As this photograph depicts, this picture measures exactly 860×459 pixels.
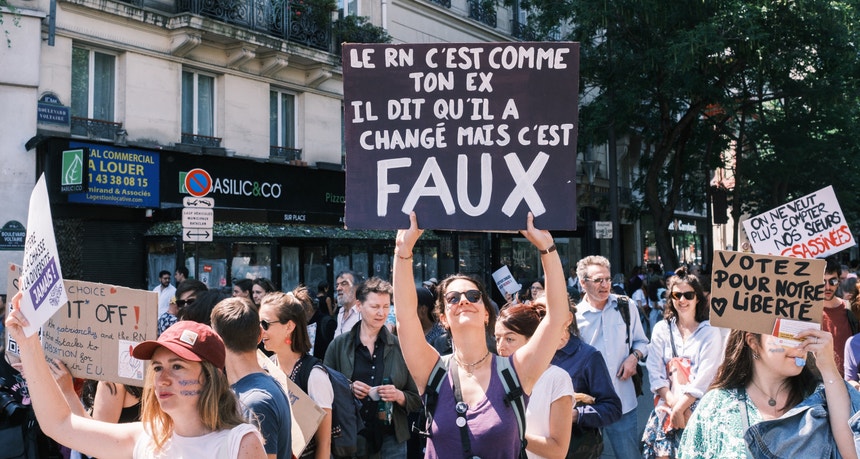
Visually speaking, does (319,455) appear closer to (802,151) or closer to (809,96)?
(809,96)

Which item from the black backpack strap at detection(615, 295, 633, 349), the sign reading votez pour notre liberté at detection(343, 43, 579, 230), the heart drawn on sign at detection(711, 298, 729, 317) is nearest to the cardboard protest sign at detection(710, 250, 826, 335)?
the heart drawn on sign at detection(711, 298, 729, 317)

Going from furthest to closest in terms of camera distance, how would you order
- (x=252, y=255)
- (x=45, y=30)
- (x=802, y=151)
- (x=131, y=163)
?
(x=802, y=151), (x=252, y=255), (x=131, y=163), (x=45, y=30)

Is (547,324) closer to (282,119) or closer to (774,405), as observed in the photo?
(774,405)

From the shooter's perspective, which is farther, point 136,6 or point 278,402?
point 136,6

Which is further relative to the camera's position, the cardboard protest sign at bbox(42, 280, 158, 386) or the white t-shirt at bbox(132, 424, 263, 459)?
the cardboard protest sign at bbox(42, 280, 158, 386)

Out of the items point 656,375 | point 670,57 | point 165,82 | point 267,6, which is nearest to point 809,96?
point 670,57

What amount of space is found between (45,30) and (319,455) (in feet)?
42.2

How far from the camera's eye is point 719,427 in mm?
3145

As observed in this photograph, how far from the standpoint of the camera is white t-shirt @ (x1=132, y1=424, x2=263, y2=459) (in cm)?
277

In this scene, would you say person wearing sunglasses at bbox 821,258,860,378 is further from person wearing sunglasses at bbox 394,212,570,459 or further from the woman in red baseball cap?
the woman in red baseball cap

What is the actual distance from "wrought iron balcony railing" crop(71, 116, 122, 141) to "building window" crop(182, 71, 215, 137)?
176 centimetres

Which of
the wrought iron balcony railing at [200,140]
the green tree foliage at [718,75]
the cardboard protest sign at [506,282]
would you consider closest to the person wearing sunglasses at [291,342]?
the cardboard protest sign at [506,282]

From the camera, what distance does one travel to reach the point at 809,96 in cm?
1948

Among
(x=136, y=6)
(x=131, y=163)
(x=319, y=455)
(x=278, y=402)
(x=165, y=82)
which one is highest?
(x=136, y=6)
